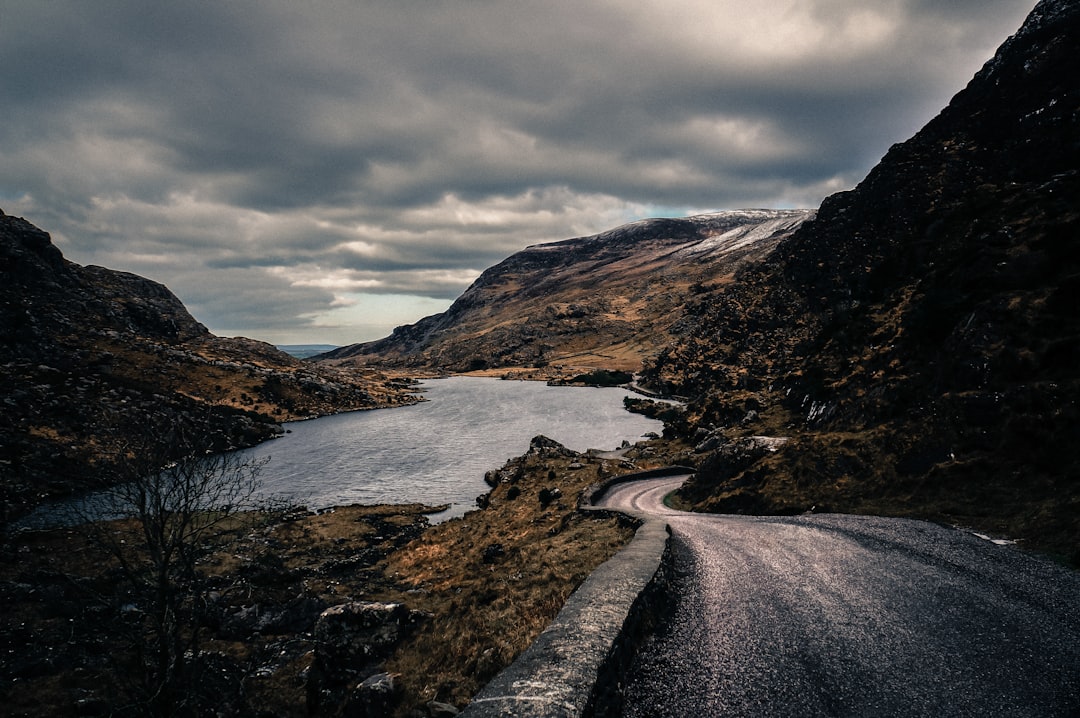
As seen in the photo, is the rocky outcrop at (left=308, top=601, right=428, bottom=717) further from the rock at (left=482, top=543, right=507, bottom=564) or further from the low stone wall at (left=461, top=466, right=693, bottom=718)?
the rock at (left=482, top=543, right=507, bottom=564)

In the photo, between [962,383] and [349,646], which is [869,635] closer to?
[349,646]

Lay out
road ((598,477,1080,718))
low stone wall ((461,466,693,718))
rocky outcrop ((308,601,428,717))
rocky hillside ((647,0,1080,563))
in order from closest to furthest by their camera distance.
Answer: low stone wall ((461,466,693,718)) < road ((598,477,1080,718)) < rocky outcrop ((308,601,428,717)) < rocky hillside ((647,0,1080,563))

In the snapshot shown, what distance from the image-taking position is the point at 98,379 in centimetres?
7456

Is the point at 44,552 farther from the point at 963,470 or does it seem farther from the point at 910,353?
the point at 910,353

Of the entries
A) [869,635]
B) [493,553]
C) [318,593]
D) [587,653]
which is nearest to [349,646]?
[587,653]

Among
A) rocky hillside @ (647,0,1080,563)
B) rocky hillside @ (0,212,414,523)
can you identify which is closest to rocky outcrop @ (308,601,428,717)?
rocky hillside @ (0,212,414,523)

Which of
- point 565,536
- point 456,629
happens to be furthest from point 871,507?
point 456,629

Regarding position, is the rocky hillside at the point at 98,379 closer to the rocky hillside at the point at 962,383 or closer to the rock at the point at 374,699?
the rock at the point at 374,699

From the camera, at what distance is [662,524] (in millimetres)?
19891

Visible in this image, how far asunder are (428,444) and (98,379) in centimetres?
5392

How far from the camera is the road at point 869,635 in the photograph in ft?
26.2

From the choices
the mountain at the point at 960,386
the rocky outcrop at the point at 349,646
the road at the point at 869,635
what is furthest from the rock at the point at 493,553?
the road at the point at 869,635

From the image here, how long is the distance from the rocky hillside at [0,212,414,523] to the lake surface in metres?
10.5

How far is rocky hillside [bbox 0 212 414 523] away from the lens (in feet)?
174
